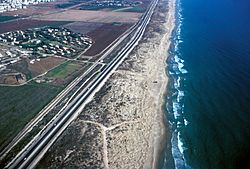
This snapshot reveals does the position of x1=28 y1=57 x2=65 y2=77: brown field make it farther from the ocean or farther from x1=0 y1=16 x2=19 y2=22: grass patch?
x1=0 y1=16 x2=19 y2=22: grass patch

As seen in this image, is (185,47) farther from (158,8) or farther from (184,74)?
(158,8)

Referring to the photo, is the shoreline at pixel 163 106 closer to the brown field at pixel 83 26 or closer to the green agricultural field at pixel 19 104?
the green agricultural field at pixel 19 104

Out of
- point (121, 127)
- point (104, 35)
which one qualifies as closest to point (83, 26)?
point (104, 35)

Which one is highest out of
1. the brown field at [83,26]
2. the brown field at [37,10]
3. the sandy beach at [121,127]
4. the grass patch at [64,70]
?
the brown field at [37,10]

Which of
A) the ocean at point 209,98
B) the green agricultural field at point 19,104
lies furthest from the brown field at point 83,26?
the green agricultural field at point 19,104

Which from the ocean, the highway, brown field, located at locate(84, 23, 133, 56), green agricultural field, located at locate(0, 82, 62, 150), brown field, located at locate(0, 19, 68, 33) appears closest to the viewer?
the highway

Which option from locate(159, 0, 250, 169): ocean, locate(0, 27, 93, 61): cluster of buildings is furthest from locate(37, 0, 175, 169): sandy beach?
locate(0, 27, 93, 61): cluster of buildings
